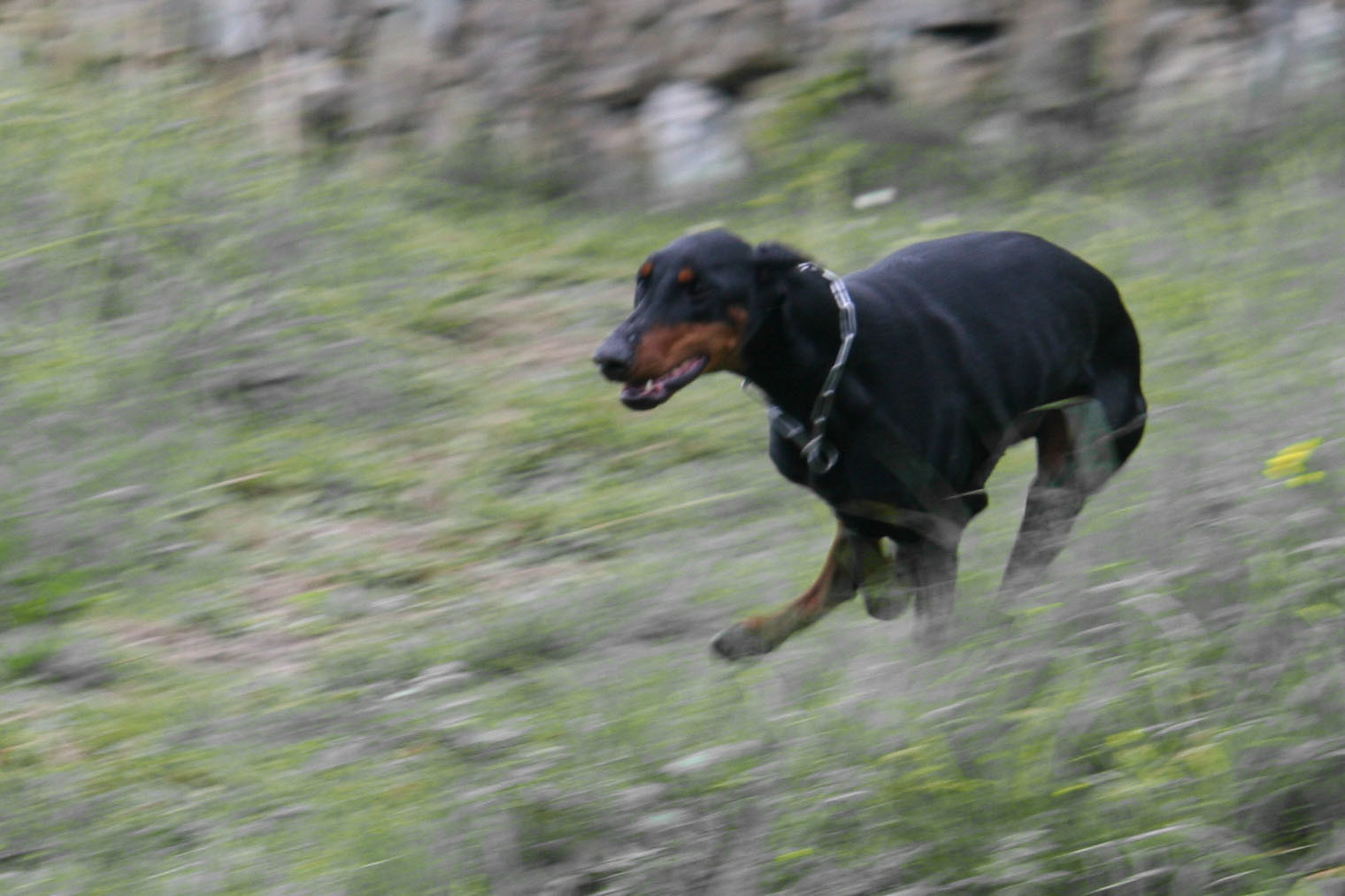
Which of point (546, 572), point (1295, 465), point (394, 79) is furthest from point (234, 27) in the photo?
point (1295, 465)

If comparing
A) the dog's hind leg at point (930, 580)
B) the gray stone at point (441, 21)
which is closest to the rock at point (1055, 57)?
the gray stone at point (441, 21)

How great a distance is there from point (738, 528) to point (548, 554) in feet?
2.12

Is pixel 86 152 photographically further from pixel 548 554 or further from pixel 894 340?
pixel 894 340

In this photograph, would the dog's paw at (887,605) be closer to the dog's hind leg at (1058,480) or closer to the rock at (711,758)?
the dog's hind leg at (1058,480)

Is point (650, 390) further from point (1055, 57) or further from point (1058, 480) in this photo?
point (1055, 57)

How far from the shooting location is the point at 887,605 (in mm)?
3688

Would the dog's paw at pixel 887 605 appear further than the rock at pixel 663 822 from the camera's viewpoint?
Yes

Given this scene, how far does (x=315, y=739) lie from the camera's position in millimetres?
3934

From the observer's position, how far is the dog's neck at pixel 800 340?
387cm

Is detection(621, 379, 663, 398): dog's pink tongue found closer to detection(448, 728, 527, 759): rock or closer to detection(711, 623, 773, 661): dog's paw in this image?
detection(711, 623, 773, 661): dog's paw

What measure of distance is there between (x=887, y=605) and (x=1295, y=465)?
3.32 ft

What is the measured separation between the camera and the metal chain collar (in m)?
3.86

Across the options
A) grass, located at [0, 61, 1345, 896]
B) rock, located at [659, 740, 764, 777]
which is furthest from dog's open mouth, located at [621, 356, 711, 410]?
rock, located at [659, 740, 764, 777]

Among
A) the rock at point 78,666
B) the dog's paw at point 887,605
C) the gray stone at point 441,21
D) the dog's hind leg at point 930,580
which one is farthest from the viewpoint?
the gray stone at point 441,21
